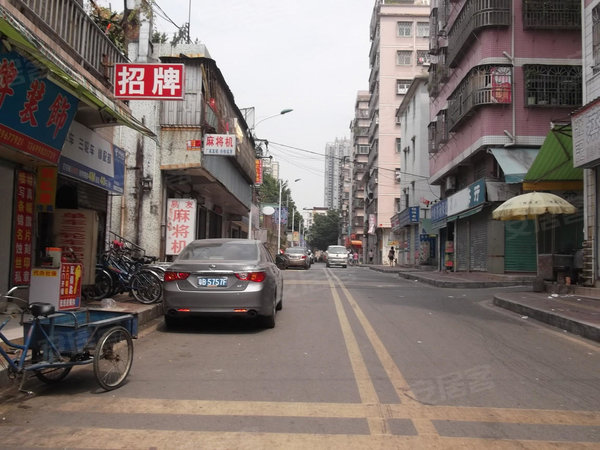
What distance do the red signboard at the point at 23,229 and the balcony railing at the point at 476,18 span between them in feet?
59.2

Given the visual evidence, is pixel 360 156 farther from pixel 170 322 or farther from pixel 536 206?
pixel 170 322

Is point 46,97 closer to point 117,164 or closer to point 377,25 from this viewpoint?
point 117,164

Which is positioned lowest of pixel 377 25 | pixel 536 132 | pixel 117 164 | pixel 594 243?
pixel 594 243

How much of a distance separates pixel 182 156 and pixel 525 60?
1381 centimetres

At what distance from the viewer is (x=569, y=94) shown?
66.3 feet

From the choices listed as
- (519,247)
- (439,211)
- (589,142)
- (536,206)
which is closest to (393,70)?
(439,211)

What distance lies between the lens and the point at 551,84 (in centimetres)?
2042

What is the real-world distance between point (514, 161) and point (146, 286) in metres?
15.0

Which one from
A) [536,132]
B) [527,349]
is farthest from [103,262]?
[536,132]

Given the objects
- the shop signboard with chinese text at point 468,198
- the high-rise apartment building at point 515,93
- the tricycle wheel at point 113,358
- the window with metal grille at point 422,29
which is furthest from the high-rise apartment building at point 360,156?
the tricycle wheel at point 113,358

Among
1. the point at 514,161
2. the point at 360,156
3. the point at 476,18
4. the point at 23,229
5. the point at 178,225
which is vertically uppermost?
the point at 360,156

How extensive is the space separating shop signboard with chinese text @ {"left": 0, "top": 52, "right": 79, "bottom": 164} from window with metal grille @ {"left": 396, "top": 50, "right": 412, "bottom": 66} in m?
53.3

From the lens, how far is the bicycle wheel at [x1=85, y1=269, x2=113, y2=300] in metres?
10.6

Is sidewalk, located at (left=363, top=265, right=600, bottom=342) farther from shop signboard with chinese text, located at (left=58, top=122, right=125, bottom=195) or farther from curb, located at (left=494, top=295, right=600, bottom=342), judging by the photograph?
shop signboard with chinese text, located at (left=58, top=122, right=125, bottom=195)
